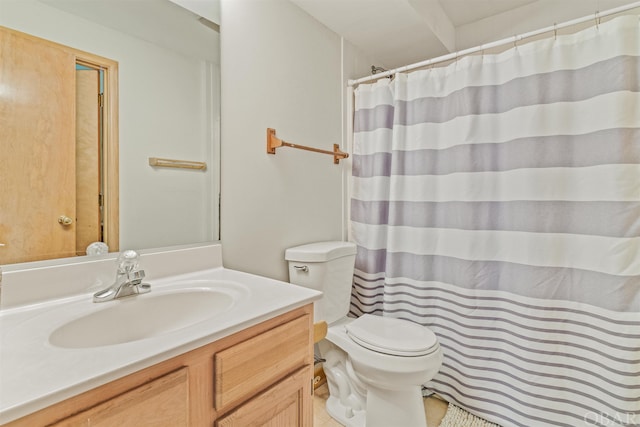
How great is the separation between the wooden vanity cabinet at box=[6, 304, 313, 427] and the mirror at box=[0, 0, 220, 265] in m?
0.56

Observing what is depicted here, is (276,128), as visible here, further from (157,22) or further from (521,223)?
(521,223)

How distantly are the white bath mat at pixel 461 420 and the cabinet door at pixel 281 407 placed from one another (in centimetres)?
93

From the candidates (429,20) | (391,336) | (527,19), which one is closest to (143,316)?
(391,336)

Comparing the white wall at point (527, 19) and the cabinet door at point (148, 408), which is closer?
the cabinet door at point (148, 408)

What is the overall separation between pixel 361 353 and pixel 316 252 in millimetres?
479

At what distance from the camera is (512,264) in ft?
4.68

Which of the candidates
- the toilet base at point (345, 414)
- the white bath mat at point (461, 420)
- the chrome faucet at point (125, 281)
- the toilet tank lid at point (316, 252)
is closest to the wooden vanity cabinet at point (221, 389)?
the chrome faucet at point (125, 281)

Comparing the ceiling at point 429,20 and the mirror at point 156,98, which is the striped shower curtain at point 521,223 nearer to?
the ceiling at point 429,20

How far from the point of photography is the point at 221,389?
68cm

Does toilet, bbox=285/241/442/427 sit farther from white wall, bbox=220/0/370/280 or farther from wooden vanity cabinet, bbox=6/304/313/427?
wooden vanity cabinet, bbox=6/304/313/427

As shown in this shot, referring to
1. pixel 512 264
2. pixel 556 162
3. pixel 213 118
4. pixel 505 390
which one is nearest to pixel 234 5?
pixel 213 118

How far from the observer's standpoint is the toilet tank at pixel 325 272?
146 cm

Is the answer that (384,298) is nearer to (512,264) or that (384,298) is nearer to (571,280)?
(512,264)

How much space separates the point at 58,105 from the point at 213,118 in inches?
19.6
